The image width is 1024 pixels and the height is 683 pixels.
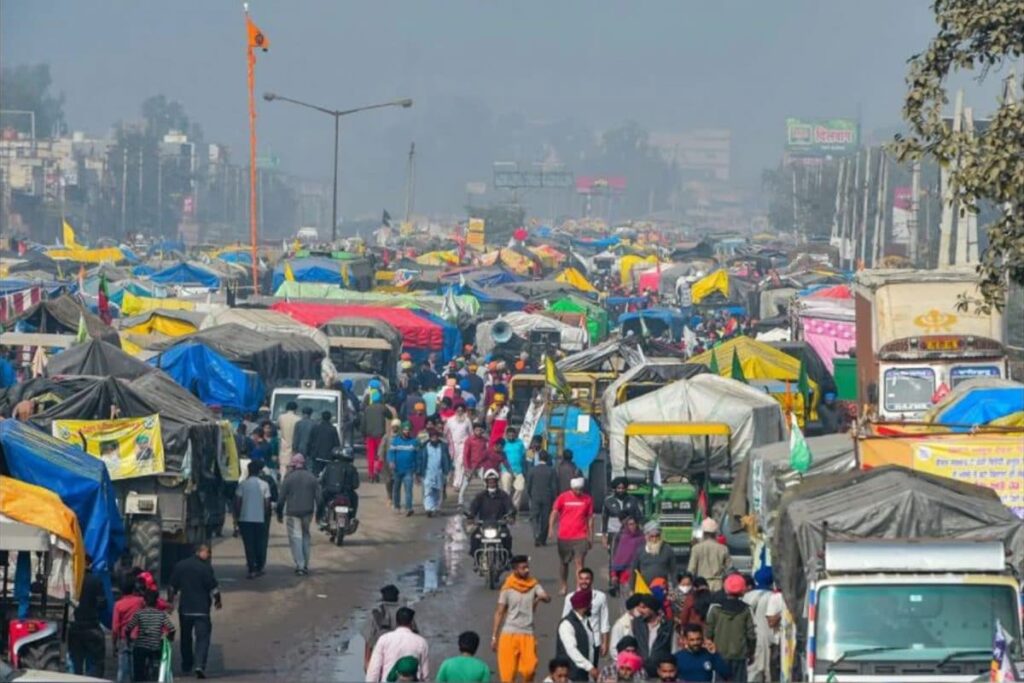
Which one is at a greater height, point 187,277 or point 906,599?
point 906,599

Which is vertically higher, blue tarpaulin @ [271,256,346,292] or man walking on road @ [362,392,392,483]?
blue tarpaulin @ [271,256,346,292]

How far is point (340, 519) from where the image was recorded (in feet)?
79.5

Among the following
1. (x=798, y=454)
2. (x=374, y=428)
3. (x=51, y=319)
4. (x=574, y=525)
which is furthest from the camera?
(x=51, y=319)

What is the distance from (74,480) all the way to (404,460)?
36.7 ft

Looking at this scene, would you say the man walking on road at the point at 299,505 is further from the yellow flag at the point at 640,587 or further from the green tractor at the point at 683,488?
the yellow flag at the point at 640,587

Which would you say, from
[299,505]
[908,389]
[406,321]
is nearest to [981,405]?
[299,505]

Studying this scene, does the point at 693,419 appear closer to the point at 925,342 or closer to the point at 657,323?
the point at 925,342

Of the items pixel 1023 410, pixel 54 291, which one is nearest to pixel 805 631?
pixel 1023 410

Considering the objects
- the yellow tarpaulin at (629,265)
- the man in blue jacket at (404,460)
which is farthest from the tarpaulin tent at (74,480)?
the yellow tarpaulin at (629,265)

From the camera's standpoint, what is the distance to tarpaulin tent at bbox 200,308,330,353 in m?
37.9

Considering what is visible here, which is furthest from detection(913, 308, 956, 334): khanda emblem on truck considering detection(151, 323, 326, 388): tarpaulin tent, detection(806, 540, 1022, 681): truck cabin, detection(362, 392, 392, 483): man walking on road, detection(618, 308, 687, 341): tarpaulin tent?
detection(618, 308, 687, 341): tarpaulin tent

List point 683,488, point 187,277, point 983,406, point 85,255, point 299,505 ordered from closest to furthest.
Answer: point 299,505 < point 983,406 < point 683,488 < point 187,277 < point 85,255

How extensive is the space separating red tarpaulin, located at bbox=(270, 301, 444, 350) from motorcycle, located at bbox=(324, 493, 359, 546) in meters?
19.2

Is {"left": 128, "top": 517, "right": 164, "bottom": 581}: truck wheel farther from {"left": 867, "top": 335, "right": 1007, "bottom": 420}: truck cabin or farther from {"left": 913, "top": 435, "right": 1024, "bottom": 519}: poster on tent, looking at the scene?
Answer: {"left": 867, "top": 335, "right": 1007, "bottom": 420}: truck cabin
